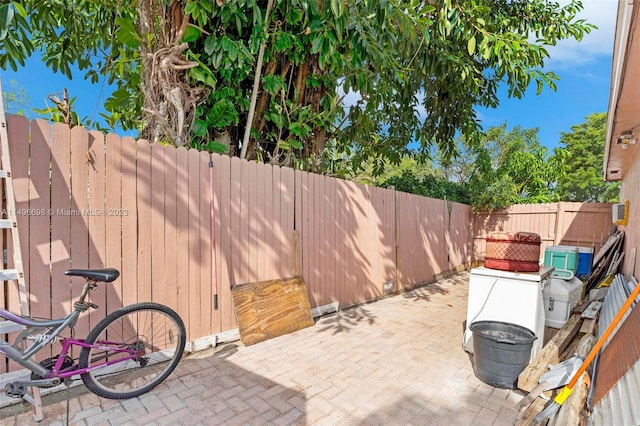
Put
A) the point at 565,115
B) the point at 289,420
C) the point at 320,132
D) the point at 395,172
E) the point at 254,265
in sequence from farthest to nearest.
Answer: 1. the point at 395,172
2. the point at 565,115
3. the point at 320,132
4. the point at 254,265
5. the point at 289,420

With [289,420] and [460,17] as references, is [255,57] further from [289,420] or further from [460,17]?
[289,420]

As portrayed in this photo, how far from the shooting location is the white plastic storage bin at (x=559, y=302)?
3.93m

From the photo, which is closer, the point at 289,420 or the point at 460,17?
the point at 289,420

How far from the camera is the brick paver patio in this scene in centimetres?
213

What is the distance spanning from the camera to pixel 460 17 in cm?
478

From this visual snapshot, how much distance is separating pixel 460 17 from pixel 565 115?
788 inches

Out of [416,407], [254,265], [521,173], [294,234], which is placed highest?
[521,173]

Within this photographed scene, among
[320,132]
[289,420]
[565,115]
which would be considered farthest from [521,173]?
[565,115]

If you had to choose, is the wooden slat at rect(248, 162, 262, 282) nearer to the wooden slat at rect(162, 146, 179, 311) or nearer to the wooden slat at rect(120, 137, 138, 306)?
the wooden slat at rect(162, 146, 179, 311)

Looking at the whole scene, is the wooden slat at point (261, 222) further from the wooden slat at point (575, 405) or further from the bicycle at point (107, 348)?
the wooden slat at point (575, 405)

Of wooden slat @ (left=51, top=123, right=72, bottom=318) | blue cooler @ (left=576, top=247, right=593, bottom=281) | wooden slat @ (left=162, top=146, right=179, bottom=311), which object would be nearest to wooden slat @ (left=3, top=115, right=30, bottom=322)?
wooden slat @ (left=51, top=123, right=72, bottom=318)

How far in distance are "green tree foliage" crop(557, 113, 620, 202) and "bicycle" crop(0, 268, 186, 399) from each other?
62.9 ft

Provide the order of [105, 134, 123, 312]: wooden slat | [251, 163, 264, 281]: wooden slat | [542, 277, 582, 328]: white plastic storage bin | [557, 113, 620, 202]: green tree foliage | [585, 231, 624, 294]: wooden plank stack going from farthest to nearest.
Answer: [557, 113, 620, 202]: green tree foliage
[585, 231, 624, 294]: wooden plank stack
[542, 277, 582, 328]: white plastic storage bin
[251, 163, 264, 281]: wooden slat
[105, 134, 123, 312]: wooden slat

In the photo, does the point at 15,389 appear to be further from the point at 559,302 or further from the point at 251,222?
the point at 559,302
